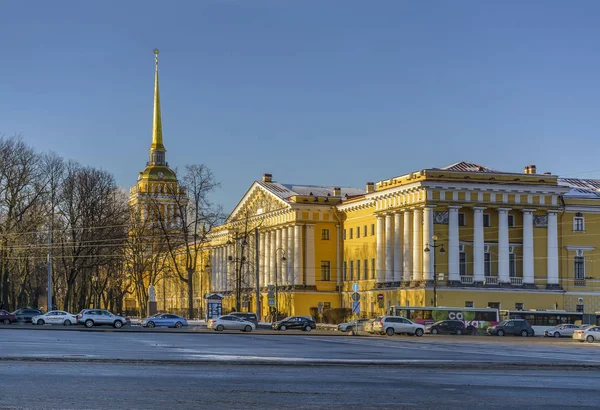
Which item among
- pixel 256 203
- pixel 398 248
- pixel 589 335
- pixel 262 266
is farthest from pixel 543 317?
pixel 256 203

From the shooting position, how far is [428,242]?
90938 millimetres

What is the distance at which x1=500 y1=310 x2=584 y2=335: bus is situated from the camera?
273ft

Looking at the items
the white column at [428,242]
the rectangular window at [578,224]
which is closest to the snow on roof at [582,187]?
the rectangular window at [578,224]

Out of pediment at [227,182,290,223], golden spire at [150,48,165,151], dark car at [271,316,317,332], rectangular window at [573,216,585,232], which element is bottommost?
dark car at [271,316,317,332]

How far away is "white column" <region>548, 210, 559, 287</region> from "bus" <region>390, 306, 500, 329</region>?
490 inches

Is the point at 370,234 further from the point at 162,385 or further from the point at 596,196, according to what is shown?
the point at 162,385

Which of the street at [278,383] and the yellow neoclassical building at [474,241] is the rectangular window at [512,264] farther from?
the street at [278,383]

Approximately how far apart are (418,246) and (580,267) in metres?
16.6

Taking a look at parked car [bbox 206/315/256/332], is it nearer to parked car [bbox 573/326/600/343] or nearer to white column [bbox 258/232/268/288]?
parked car [bbox 573/326/600/343]

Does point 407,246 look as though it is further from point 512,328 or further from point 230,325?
point 230,325

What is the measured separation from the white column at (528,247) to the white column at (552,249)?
6.60 feet

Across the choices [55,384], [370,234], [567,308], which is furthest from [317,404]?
[370,234]

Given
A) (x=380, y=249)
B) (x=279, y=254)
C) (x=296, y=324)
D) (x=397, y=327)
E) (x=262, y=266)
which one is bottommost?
(x=296, y=324)

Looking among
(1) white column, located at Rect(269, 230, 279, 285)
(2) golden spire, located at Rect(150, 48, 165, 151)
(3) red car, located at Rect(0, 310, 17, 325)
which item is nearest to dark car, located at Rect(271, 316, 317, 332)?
(3) red car, located at Rect(0, 310, 17, 325)
